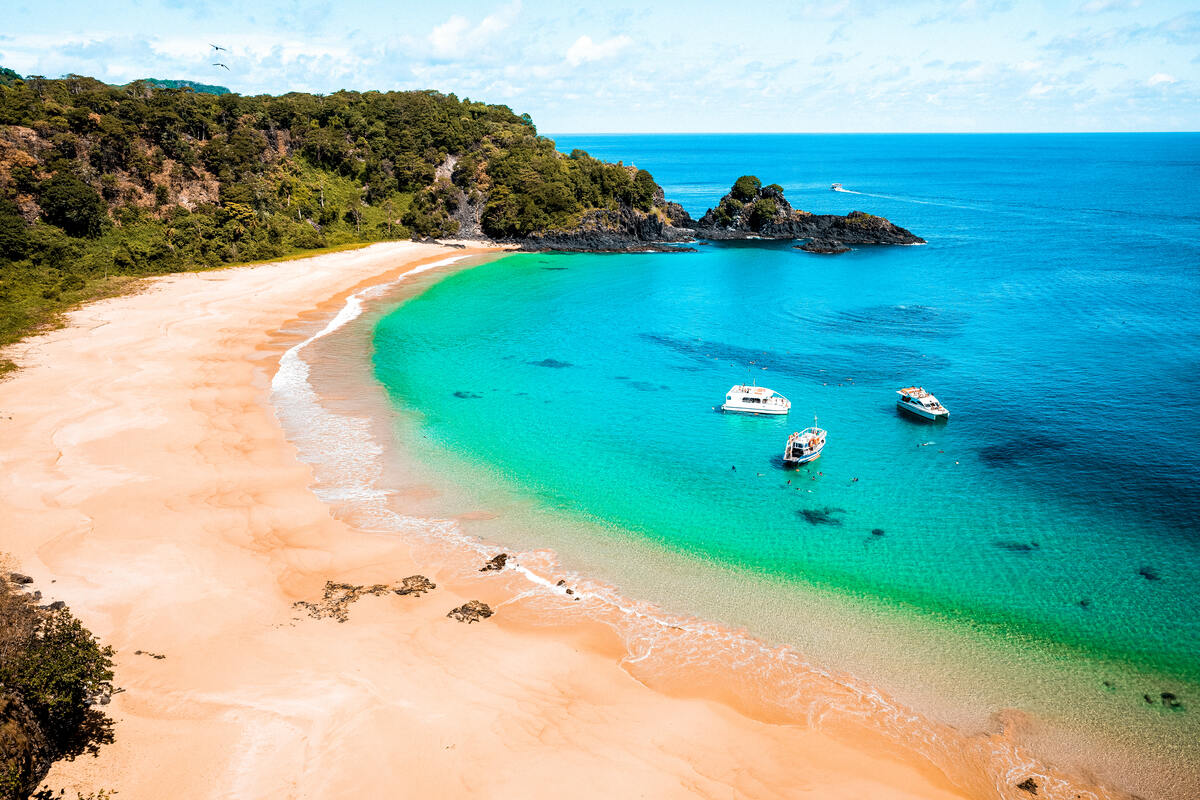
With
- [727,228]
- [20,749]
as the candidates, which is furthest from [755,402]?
[727,228]

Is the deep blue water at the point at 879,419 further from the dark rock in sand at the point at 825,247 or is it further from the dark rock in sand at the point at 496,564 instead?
the dark rock in sand at the point at 825,247

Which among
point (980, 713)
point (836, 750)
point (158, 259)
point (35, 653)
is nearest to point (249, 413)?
point (35, 653)

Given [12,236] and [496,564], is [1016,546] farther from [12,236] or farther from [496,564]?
[12,236]

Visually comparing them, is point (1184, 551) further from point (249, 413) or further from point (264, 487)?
point (249, 413)

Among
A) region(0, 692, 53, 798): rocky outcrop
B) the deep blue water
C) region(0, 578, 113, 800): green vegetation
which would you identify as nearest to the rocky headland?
the deep blue water

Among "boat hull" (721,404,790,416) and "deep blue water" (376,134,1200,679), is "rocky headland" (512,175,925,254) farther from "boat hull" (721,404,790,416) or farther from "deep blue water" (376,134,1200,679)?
"boat hull" (721,404,790,416)

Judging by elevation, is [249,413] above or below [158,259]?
below

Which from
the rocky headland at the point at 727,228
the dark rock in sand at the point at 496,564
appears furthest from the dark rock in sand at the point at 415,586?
the rocky headland at the point at 727,228
